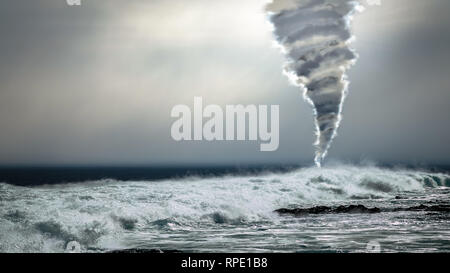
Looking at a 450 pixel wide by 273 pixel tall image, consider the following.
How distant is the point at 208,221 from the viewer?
13.2 meters

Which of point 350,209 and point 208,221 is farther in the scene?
point 350,209

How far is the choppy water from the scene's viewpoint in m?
10.2

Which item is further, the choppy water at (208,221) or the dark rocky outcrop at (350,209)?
the dark rocky outcrop at (350,209)

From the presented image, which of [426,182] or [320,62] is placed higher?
[320,62]

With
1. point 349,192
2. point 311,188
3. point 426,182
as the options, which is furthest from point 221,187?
point 426,182

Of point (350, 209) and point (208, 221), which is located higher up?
point (350, 209)

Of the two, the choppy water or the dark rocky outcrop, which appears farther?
the dark rocky outcrop

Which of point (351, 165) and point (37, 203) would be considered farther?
point (351, 165)

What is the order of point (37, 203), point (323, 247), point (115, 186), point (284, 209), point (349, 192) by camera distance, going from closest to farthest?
point (323, 247)
point (37, 203)
point (284, 209)
point (115, 186)
point (349, 192)

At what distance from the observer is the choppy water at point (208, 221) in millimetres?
10188
